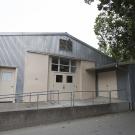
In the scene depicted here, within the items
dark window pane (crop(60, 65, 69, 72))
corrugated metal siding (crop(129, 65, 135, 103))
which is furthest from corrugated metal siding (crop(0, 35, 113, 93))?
corrugated metal siding (crop(129, 65, 135, 103))

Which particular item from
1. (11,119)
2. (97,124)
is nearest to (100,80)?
(97,124)

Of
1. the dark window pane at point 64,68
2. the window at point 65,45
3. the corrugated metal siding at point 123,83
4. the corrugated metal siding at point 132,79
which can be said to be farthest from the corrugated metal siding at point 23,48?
the corrugated metal siding at point 132,79

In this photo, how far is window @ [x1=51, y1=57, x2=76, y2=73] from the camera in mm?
13116

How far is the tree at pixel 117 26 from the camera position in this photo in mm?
10578

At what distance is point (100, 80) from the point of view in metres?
14.3

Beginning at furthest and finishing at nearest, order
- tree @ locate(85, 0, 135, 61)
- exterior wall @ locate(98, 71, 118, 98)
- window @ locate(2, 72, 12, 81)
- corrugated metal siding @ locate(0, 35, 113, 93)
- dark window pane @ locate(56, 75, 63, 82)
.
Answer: dark window pane @ locate(56, 75, 63, 82) < exterior wall @ locate(98, 71, 118, 98) < window @ locate(2, 72, 12, 81) < corrugated metal siding @ locate(0, 35, 113, 93) < tree @ locate(85, 0, 135, 61)

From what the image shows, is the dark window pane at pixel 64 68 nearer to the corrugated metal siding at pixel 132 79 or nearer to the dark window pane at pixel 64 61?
the dark window pane at pixel 64 61

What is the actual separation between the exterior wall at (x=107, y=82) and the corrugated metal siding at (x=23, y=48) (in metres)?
1.85

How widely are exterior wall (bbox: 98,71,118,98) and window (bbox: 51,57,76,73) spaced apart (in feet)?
7.72

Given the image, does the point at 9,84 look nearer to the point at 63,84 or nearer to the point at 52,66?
the point at 52,66

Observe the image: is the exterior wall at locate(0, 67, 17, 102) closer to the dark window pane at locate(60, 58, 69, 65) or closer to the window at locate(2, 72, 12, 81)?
the window at locate(2, 72, 12, 81)

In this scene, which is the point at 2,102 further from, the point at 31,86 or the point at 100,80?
the point at 100,80

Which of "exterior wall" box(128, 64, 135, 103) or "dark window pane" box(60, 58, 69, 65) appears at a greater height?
"dark window pane" box(60, 58, 69, 65)

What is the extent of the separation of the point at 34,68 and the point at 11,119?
488 cm
